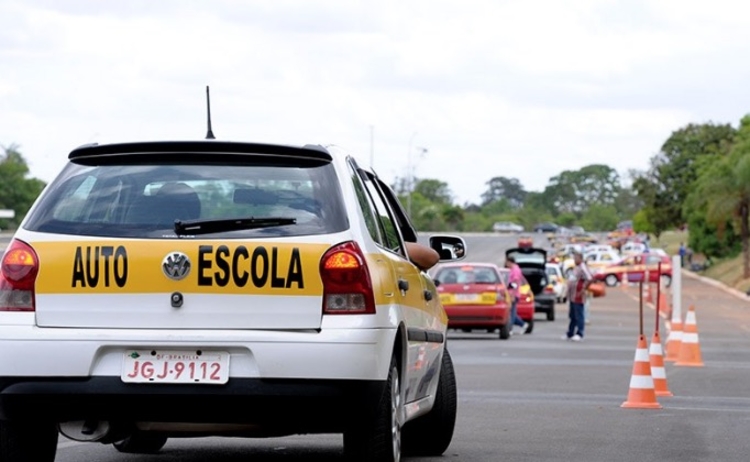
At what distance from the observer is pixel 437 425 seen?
1068 cm

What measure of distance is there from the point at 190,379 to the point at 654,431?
6.03m

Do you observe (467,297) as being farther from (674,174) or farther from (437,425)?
(674,174)

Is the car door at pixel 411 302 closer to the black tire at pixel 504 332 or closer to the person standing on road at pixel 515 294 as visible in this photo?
the black tire at pixel 504 332

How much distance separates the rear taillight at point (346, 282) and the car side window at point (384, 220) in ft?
3.14

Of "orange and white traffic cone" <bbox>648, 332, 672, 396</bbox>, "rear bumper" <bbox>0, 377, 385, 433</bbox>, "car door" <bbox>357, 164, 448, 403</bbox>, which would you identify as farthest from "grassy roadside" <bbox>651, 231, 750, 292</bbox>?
"rear bumper" <bbox>0, 377, 385, 433</bbox>

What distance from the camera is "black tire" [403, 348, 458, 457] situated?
1068 cm

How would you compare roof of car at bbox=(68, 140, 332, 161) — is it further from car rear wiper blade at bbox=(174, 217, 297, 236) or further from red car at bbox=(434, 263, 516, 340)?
red car at bbox=(434, 263, 516, 340)

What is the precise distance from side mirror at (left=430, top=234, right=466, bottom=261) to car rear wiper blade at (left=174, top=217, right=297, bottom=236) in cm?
306

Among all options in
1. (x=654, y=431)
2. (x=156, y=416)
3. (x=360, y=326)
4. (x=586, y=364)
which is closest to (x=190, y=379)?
(x=156, y=416)

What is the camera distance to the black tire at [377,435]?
26.8ft

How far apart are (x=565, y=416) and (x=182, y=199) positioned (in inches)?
276

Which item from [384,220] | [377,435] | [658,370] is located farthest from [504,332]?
[377,435]

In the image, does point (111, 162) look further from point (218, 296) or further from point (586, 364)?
point (586, 364)

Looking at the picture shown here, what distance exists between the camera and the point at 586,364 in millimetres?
23750
